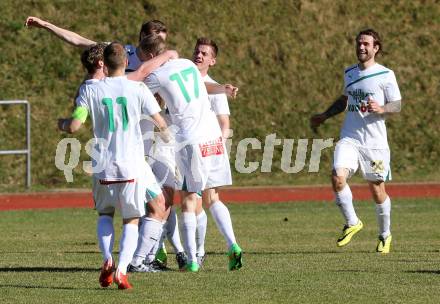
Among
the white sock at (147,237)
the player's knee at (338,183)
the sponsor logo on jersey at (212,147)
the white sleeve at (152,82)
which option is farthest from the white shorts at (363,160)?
the white sleeve at (152,82)

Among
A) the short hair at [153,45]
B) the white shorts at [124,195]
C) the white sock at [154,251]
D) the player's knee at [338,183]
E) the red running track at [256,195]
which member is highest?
the short hair at [153,45]

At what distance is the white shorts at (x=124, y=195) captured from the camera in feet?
30.3

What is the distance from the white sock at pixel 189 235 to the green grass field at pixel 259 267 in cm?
18

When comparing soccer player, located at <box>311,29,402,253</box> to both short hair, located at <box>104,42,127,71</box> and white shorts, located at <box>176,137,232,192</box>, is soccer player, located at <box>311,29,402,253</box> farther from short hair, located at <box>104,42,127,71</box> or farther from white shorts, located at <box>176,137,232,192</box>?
short hair, located at <box>104,42,127,71</box>

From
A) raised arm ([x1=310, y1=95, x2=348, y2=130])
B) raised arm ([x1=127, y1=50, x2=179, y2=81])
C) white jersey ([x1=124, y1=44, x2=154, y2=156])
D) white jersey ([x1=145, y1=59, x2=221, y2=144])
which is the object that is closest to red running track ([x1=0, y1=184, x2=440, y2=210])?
raised arm ([x1=310, y1=95, x2=348, y2=130])

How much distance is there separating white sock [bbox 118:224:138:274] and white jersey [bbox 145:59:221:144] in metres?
1.33

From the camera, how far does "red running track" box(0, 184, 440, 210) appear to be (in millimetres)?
21078

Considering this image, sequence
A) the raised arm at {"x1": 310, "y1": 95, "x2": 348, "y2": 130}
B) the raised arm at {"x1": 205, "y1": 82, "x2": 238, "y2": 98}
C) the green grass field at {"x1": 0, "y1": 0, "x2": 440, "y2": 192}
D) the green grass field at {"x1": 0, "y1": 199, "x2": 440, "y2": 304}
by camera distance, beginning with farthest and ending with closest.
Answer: the green grass field at {"x1": 0, "y1": 0, "x2": 440, "y2": 192} < the raised arm at {"x1": 310, "y1": 95, "x2": 348, "y2": 130} < the raised arm at {"x1": 205, "y1": 82, "x2": 238, "y2": 98} < the green grass field at {"x1": 0, "y1": 199, "x2": 440, "y2": 304}

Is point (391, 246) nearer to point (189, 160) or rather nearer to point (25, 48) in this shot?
point (189, 160)

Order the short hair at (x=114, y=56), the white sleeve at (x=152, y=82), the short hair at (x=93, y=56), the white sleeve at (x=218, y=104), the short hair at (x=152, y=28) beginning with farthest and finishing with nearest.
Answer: the white sleeve at (x=218, y=104)
the short hair at (x=152, y=28)
the white sleeve at (x=152, y=82)
the short hair at (x=93, y=56)
the short hair at (x=114, y=56)

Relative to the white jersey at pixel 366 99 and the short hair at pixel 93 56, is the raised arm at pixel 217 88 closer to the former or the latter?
the short hair at pixel 93 56

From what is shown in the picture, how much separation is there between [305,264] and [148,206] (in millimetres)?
1684

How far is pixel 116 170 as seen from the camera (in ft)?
29.9

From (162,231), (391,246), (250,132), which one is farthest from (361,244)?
(250,132)
